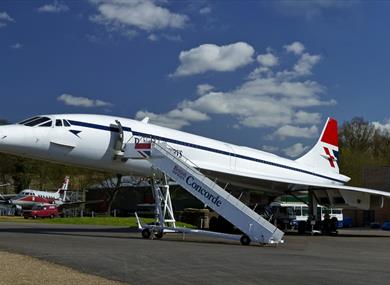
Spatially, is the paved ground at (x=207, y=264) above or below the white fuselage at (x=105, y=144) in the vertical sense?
below

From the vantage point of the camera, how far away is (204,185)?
1872 cm

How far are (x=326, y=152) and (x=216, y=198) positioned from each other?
16855mm

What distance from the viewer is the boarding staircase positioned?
17375 millimetres

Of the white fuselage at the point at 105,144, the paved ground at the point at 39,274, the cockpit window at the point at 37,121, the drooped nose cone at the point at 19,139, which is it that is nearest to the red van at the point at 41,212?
the white fuselage at the point at 105,144

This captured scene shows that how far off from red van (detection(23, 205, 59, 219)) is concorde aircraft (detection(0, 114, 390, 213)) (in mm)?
28533

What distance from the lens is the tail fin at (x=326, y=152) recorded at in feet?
108

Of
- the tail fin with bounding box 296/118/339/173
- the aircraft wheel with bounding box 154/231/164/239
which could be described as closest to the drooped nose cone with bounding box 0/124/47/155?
the aircraft wheel with bounding box 154/231/164/239

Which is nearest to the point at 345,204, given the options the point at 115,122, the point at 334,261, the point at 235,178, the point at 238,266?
the point at 235,178

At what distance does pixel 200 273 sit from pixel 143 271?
3.46 feet

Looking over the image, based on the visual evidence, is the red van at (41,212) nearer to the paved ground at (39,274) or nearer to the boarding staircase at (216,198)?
the boarding staircase at (216,198)

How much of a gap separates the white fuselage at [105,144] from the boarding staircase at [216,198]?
935mm

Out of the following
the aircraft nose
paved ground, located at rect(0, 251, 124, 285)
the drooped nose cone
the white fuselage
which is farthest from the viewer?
the white fuselage

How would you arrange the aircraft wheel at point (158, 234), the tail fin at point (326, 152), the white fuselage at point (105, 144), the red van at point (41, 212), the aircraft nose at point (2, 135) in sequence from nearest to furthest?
the aircraft nose at point (2, 135) < the white fuselage at point (105, 144) < the aircraft wheel at point (158, 234) < the tail fin at point (326, 152) < the red van at point (41, 212)

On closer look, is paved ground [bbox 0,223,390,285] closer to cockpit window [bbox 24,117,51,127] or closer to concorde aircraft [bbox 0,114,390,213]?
concorde aircraft [bbox 0,114,390,213]
